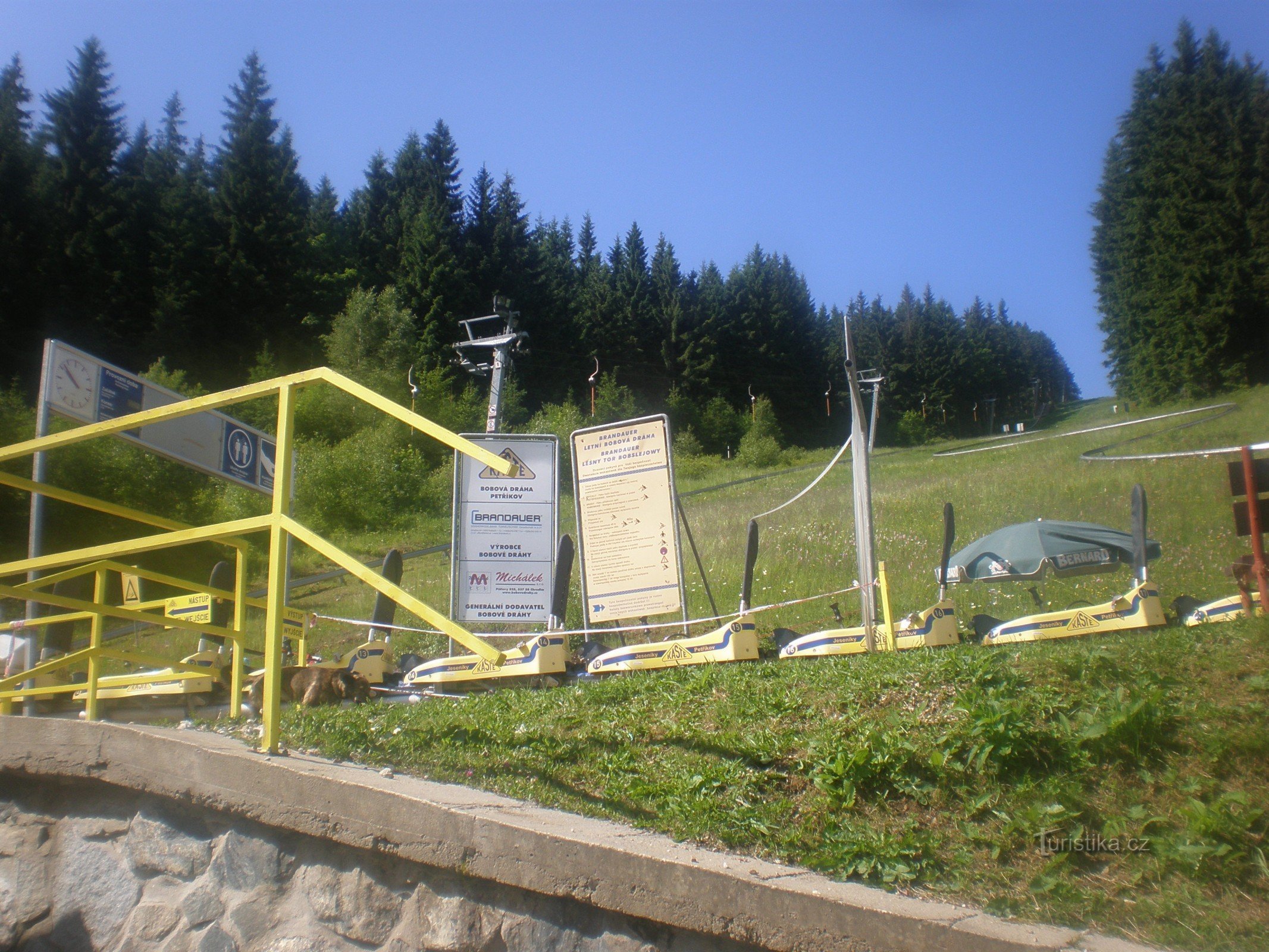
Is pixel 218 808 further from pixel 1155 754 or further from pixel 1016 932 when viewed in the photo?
pixel 1155 754

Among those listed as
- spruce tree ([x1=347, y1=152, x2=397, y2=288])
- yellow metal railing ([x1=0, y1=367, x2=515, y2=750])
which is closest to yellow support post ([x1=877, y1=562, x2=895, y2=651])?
yellow metal railing ([x1=0, y1=367, x2=515, y2=750])

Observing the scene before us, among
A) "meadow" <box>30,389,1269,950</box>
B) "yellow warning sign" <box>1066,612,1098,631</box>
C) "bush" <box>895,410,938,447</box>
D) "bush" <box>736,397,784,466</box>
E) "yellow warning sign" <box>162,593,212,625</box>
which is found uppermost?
"bush" <box>895,410,938,447</box>

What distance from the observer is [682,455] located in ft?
151

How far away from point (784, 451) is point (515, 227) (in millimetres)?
23615

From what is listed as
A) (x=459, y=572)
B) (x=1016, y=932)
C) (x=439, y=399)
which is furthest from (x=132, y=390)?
(x=439, y=399)

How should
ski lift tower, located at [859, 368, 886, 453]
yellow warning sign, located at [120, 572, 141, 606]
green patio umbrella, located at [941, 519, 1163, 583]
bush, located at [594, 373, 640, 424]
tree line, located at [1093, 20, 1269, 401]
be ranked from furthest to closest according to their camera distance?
bush, located at [594, 373, 640, 424]
tree line, located at [1093, 20, 1269, 401]
green patio umbrella, located at [941, 519, 1163, 583]
ski lift tower, located at [859, 368, 886, 453]
yellow warning sign, located at [120, 572, 141, 606]

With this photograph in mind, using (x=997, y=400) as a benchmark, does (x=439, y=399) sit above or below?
below

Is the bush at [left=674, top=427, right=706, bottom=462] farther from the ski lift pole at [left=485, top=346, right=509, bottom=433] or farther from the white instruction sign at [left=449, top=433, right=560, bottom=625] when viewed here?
the white instruction sign at [left=449, top=433, right=560, bottom=625]

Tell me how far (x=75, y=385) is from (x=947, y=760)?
6.81 meters

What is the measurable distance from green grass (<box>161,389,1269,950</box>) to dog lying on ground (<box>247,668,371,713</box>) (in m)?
1.28

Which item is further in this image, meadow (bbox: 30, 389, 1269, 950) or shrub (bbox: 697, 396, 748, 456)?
shrub (bbox: 697, 396, 748, 456)

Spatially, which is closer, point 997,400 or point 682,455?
point 682,455

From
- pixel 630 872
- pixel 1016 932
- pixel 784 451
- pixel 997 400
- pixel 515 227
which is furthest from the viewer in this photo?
pixel 997 400

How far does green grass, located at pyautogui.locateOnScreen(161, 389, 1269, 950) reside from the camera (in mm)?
2834
